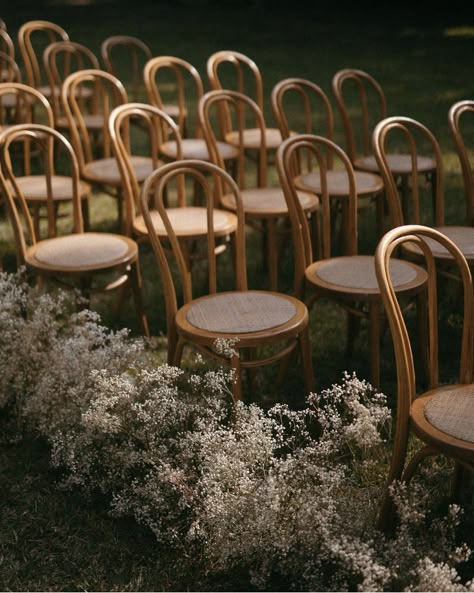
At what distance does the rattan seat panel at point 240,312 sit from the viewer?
9.96 feet

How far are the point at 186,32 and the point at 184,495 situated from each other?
12.2 metres

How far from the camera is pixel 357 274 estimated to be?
3.44 metres

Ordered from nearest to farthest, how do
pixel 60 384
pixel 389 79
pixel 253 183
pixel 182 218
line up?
pixel 60 384 → pixel 182 218 → pixel 253 183 → pixel 389 79

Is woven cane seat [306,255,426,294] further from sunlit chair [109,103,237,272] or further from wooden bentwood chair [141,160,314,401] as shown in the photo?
sunlit chair [109,103,237,272]

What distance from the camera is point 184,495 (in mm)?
2672

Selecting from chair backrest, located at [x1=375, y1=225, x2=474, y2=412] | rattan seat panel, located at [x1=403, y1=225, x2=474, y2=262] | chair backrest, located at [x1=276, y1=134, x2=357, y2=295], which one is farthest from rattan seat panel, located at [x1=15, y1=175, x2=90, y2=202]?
chair backrest, located at [x1=375, y1=225, x2=474, y2=412]

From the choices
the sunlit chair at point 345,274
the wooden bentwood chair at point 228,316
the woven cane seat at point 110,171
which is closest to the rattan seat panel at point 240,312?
the wooden bentwood chair at point 228,316

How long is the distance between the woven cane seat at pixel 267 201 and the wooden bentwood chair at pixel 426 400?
162 cm

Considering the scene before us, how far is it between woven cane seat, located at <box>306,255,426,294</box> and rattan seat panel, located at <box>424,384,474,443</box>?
78cm

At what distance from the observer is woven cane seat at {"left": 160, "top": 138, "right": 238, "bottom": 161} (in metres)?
5.12

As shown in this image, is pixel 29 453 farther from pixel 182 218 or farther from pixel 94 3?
pixel 94 3

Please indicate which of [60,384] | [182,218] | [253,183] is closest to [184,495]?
[60,384]

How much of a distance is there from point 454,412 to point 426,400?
4.6 inches

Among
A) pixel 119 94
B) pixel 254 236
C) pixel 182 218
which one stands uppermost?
pixel 119 94
